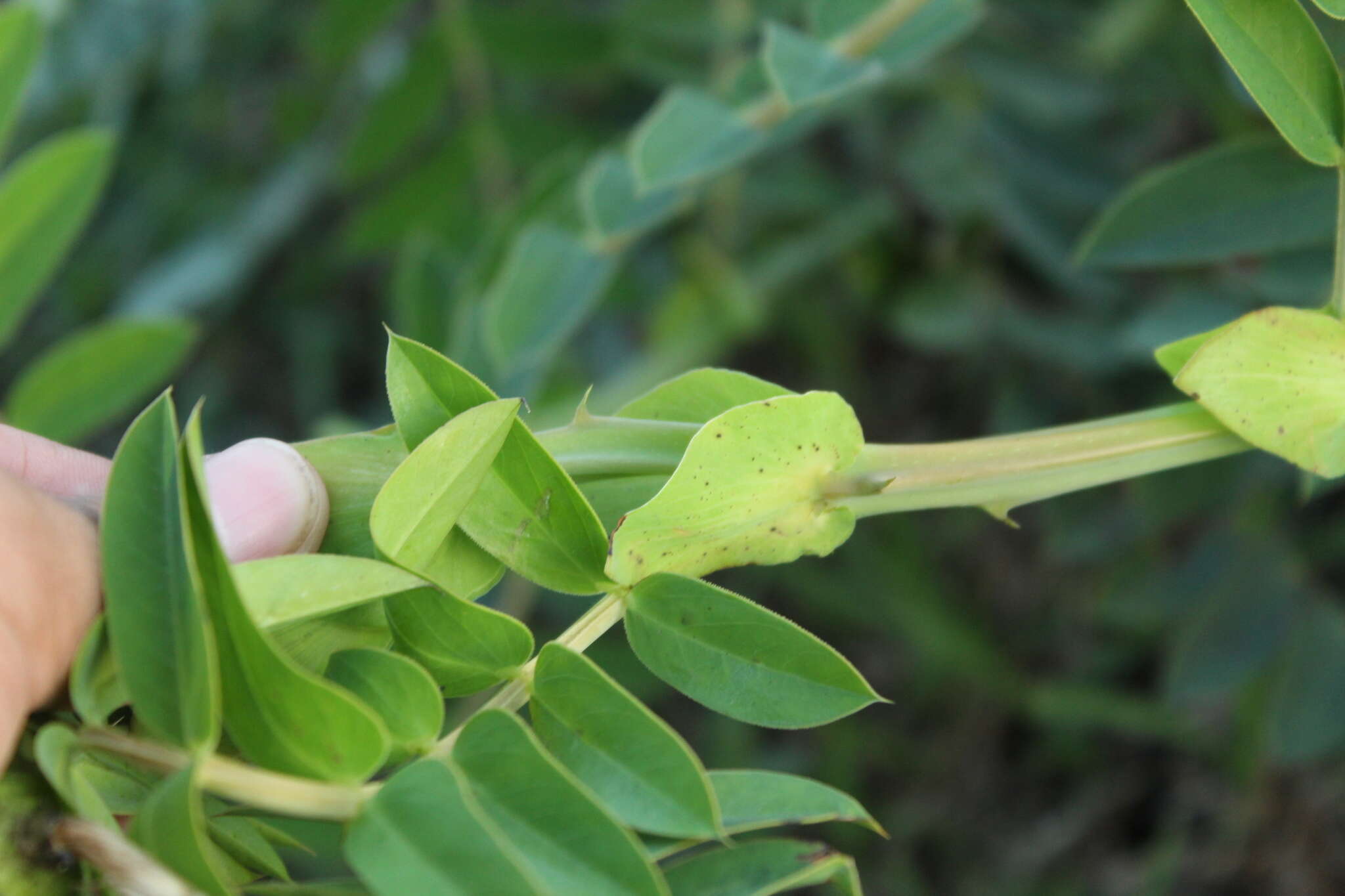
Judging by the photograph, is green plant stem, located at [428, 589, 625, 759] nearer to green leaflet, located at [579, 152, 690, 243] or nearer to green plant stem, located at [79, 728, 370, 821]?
green plant stem, located at [79, 728, 370, 821]

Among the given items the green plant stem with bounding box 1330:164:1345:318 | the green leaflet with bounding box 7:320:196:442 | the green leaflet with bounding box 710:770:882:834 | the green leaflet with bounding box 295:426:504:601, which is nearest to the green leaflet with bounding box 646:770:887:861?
the green leaflet with bounding box 710:770:882:834

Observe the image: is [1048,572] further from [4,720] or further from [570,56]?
[4,720]

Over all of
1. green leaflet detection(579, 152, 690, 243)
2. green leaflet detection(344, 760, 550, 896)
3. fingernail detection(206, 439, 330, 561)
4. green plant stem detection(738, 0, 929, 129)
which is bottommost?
green leaflet detection(344, 760, 550, 896)

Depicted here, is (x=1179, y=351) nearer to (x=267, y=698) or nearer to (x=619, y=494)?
(x=619, y=494)

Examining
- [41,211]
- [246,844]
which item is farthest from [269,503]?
[41,211]

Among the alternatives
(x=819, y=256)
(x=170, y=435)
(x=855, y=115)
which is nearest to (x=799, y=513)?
(x=170, y=435)

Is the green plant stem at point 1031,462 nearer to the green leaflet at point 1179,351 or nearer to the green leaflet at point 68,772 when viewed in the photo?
Answer: the green leaflet at point 1179,351
